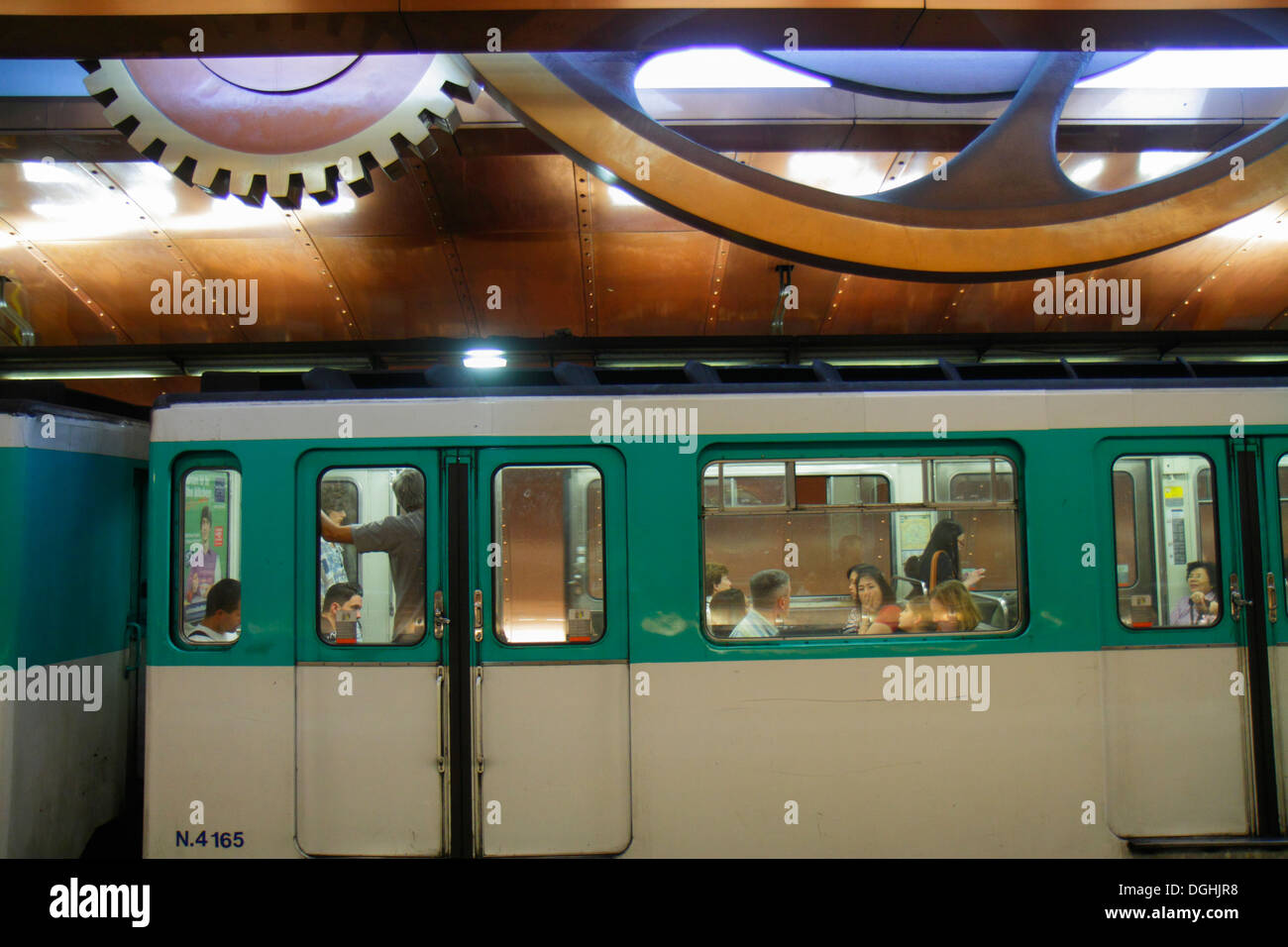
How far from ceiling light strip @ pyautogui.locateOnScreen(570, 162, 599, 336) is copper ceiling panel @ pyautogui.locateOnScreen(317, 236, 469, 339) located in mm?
1294

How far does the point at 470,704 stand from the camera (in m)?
3.59

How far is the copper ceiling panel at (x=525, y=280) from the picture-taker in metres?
7.27

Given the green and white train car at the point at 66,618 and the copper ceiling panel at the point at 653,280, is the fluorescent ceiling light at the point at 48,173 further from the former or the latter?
the copper ceiling panel at the point at 653,280

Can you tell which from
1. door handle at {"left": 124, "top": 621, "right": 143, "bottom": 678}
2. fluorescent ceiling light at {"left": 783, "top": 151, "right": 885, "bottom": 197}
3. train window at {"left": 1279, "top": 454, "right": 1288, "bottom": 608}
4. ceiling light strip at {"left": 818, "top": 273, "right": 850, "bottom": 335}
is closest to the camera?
train window at {"left": 1279, "top": 454, "right": 1288, "bottom": 608}

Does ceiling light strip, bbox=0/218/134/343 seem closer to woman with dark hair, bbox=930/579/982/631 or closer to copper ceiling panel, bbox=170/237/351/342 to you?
copper ceiling panel, bbox=170/237/351/342

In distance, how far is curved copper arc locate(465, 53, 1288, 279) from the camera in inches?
173

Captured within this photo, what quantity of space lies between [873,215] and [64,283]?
7794mm

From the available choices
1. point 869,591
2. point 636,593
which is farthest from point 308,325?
point 869,591

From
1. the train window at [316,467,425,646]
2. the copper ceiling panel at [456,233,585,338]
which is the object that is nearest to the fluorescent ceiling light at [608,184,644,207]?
the copper ceiling panel at [456,233,585,338]

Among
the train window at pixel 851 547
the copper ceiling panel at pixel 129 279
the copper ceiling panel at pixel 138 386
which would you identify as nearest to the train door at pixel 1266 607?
the train window at pixel 851 547

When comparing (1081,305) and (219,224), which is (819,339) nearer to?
(1081,305)

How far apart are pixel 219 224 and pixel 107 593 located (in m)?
4.34

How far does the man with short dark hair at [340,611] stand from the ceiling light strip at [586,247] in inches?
172

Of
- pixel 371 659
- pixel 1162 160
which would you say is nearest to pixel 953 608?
pixel 371 659
